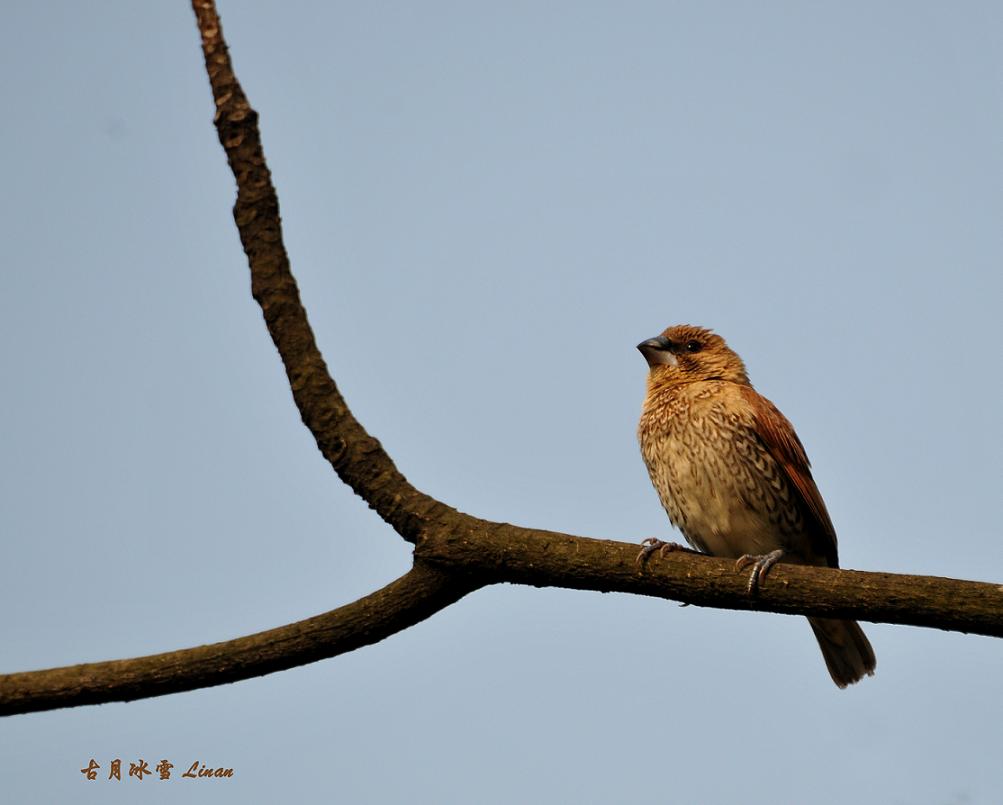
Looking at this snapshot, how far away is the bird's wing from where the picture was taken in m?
6.08

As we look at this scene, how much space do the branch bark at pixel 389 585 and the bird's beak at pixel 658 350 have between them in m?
2.68

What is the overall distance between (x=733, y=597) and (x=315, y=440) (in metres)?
1.57

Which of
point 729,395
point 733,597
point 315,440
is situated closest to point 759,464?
point 729,395

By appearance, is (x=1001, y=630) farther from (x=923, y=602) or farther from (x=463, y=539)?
(x=463, y=539)

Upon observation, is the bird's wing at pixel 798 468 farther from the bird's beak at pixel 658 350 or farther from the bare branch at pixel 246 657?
the bare branch at pixel 246 657

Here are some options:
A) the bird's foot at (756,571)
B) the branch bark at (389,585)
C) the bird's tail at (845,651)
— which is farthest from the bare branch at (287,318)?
the bird's tail at (845,651)

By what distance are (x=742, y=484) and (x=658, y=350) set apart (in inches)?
44.4

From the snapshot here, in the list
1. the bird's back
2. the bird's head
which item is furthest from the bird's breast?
the bird's head

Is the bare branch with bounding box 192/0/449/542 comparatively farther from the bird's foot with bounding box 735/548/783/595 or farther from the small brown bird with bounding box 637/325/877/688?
the small brown bird with bounding box 637/325/877/688

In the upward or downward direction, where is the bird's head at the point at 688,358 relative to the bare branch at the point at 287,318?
upward

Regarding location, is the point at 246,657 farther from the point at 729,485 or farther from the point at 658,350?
the point at 658,350

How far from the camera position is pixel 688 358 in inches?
265

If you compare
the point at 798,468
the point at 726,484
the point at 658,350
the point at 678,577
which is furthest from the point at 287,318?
the point at 658,350

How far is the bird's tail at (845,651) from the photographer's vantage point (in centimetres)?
642
